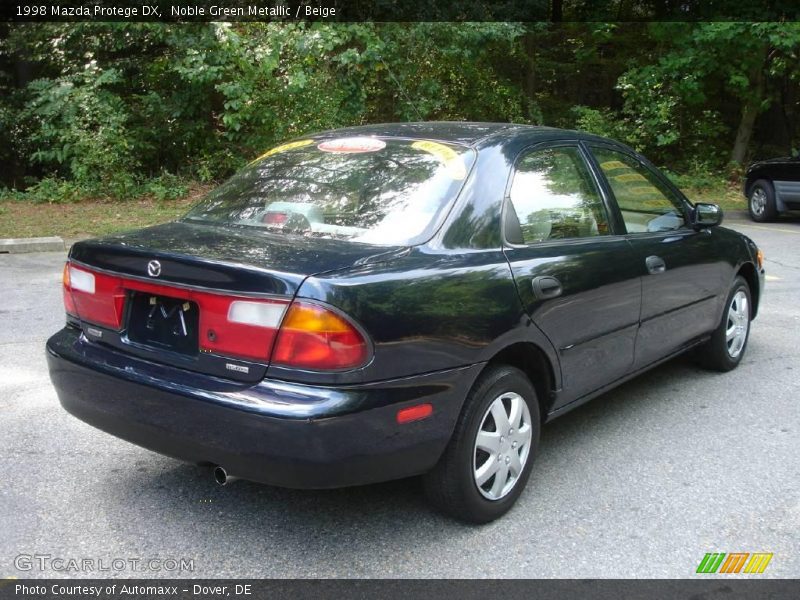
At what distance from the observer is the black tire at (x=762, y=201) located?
1420 centimetres

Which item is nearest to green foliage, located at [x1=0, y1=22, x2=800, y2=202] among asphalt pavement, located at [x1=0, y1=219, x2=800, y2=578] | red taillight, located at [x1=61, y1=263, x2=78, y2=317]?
asphalt pavement, located at [x1=0, y1=219, x2=800, y2=578]

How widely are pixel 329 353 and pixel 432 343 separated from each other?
0.41m

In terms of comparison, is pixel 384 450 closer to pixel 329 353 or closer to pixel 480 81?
pixel 329 353

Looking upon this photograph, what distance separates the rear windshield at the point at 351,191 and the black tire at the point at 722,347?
2576 mm

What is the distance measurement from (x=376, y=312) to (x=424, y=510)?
1077 mm

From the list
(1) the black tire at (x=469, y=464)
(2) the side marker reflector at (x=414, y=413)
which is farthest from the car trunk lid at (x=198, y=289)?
(1) the black tire at (x=469, y=464)

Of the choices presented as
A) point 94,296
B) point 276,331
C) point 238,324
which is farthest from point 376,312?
point 94,296

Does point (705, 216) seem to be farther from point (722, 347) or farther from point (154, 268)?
point (154, 268)

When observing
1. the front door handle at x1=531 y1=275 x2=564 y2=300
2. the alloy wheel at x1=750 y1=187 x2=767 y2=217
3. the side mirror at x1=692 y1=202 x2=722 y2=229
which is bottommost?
the alloy wheel at x1=750 y1=187 x2=767 y2=217

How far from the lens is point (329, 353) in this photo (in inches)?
108

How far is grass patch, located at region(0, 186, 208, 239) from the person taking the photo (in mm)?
11664

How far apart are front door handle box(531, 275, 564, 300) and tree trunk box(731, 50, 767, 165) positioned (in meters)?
16.4

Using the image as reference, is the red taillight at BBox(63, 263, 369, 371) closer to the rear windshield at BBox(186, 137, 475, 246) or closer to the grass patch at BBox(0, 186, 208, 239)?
the rear windshield at BBox(186, 137, 475, 246)

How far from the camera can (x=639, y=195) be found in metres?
4.63
